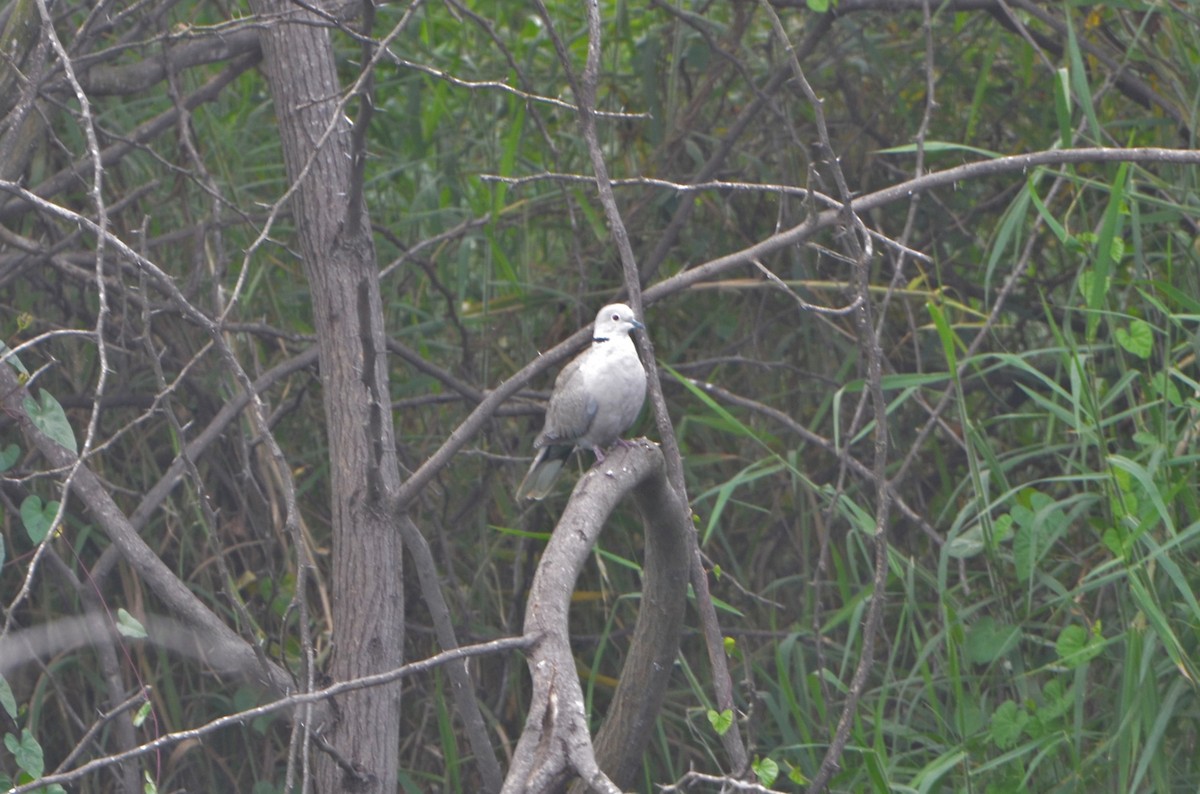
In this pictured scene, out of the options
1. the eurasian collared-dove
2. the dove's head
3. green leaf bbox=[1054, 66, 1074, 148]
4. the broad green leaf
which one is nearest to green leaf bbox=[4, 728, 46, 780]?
the eurasian collared-dove

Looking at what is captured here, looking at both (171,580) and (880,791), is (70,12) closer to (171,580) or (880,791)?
(171,580)

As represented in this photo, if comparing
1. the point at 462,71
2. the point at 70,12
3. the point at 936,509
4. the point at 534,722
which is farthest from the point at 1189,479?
the point at 70,12

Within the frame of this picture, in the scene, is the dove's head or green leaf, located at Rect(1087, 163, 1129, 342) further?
the dove's head

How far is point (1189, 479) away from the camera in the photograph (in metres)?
3.04

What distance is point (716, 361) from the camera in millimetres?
3701

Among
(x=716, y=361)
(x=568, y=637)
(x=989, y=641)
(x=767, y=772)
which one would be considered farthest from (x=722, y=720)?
(x=716, y=361)

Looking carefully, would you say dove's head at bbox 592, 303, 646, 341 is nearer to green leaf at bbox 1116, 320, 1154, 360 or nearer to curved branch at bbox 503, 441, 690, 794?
curved branch at bbox 503, 441, 690, 794

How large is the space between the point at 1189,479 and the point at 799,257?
1331 millimetres

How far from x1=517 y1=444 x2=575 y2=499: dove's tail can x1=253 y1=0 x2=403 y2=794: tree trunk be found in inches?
25.1

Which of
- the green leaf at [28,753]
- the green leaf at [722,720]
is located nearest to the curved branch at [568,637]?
the green leaf at [722,720]

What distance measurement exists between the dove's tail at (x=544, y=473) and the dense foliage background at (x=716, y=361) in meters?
0.18

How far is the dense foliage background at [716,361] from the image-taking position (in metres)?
2.98

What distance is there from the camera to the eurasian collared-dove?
137 inches

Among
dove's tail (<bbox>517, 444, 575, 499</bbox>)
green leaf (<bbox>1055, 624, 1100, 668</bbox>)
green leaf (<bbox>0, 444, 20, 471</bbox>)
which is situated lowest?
green leaf (<bbox>1055, 624, 1100, 668</bbox>)
